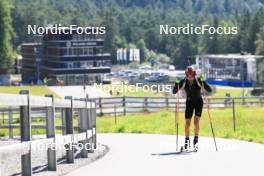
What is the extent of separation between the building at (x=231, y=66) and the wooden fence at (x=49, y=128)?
121193 mm

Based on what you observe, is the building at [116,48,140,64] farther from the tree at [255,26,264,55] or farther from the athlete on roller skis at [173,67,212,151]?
the athlete on roller skis at [173,67,212,151]

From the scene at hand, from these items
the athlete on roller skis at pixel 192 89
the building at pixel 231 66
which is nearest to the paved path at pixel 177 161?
the athlete on roller skis at pixel 192 89

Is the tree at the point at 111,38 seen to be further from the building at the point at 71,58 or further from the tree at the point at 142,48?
the building at the point at 71,58

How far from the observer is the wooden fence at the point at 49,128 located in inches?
311

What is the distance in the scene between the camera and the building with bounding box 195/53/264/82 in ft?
453

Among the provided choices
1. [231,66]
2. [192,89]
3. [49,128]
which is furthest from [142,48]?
[49,128]

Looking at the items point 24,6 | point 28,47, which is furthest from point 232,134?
point 24,6

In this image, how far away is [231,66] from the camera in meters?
142

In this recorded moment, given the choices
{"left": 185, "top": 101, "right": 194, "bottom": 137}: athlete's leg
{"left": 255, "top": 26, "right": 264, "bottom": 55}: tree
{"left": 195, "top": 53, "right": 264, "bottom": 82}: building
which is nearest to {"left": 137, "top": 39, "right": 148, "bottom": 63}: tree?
{"left": 255, "top": 26, "right": 264, "bottom": 55}: tree

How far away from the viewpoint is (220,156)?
13.2 meters

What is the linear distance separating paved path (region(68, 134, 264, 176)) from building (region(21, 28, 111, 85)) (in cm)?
10764

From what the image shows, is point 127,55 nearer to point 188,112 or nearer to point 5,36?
point 5,36

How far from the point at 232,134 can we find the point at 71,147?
826 cm

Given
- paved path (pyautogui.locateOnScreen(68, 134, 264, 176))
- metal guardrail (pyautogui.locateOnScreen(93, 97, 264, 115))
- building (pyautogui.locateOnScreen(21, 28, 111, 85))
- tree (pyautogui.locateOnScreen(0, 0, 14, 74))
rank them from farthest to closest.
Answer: building (pyautogui.locateOnScreen(21, 28, 111, 85)) < tree (pyautogui.locateOnScreen(0, 0, 14, 74)) < metal guardrail (pyautogui.locateOnScreen(93, 97, 264, 115)) < paved path (pyautogui.locateOnScreen(68, 134, 264, 176))
